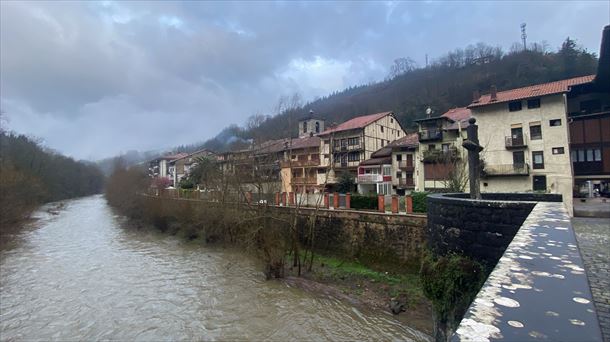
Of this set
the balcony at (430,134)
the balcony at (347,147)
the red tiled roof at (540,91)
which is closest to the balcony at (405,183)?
the balcony at (430,134)

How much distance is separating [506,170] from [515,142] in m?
2.45

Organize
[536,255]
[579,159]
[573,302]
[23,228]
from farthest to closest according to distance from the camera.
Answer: [23,228]
[579,159]
[536,255]
[573,302]

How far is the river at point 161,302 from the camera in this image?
407 inches

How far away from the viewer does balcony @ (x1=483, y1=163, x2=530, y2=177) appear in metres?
26.8

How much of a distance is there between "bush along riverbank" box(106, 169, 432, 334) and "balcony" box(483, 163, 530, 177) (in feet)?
53.7

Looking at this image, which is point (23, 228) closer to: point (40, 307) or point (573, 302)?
point (40, 307)

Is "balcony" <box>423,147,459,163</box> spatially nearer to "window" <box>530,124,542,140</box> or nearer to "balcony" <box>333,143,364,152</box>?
"window" <box>530,124,542,140</box>

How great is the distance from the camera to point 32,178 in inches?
1432

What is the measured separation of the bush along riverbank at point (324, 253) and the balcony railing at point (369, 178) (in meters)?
14.2

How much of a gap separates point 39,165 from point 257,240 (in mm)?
52876

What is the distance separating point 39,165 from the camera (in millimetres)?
51000

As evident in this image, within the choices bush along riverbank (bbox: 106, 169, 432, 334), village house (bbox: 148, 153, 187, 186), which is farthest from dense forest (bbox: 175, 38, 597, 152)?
village house (bbox: 148, 153, 187, 186)

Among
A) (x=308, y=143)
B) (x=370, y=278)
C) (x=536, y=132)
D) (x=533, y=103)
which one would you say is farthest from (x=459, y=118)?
(x=370, y=278)

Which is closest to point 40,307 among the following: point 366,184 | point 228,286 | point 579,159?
point 228,286
